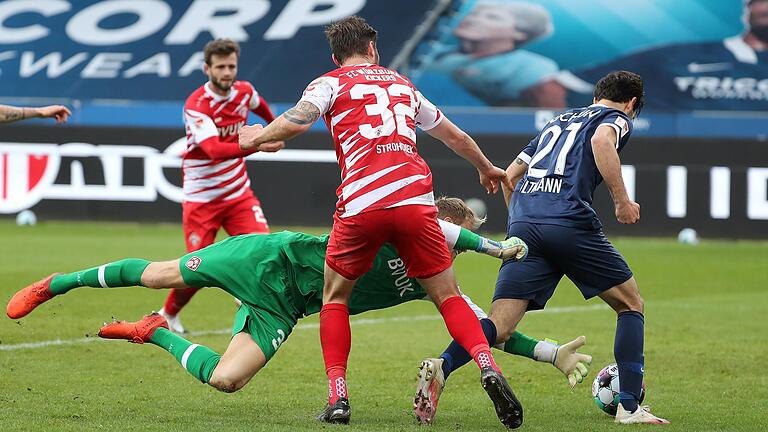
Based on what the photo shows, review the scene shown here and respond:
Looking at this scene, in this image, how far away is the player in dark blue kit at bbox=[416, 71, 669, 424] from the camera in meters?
6.27

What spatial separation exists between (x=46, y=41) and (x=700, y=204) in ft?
51.1

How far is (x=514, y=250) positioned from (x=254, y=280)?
136cm

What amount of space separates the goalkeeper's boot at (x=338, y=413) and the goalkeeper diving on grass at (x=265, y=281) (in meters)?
0.44

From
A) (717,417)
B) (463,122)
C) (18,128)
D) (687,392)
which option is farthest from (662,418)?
(463,122)

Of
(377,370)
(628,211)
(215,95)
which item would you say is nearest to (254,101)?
(215,95)

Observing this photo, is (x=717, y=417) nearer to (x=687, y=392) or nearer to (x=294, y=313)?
(x=687, y=392)

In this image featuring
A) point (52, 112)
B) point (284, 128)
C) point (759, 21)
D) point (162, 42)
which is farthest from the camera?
point (162, 42)

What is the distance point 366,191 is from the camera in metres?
5.96

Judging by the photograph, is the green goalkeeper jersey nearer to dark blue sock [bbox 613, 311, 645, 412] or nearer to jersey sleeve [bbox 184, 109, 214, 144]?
dark blue sock [bbox 613, 311, 645, 412]

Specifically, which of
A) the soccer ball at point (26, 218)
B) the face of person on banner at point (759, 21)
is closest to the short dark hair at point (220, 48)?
the soccer ball at point (26, 218)

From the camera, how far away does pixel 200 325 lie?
10062mm

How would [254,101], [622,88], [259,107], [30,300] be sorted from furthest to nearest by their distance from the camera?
[259,107] → [254,101] → [30,300] → [622,88]

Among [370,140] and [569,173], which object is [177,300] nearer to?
[370,140]

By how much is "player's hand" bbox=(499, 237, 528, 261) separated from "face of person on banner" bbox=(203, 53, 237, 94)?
13.7 feet
